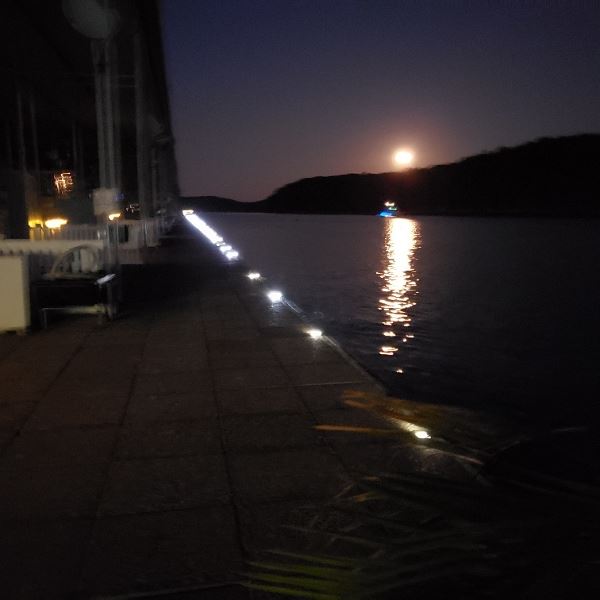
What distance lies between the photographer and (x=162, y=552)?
3148mm

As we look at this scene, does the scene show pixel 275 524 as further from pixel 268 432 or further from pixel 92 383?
pixel 92 383

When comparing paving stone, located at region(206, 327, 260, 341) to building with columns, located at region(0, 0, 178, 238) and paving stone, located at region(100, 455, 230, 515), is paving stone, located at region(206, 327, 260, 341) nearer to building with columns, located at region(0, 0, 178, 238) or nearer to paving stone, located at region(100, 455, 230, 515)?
paving stone, located at region(100, 455, 230, 515)

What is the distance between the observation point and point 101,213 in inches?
484

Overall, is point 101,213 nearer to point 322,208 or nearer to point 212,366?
point 212,366

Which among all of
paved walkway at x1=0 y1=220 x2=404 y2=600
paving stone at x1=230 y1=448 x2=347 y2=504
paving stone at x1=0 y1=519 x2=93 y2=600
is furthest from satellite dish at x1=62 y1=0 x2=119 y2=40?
paving stone at x1=0 y1=519 x2=93 y2=600

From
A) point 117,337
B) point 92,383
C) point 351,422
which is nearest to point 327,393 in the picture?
point 351,422

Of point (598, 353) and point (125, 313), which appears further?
point (598, 353)

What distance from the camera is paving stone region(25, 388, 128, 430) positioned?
4.97 meters

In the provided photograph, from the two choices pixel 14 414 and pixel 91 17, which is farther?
pixel 91 17

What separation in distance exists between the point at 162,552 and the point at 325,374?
11.0ft

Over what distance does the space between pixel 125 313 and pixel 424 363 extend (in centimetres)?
434

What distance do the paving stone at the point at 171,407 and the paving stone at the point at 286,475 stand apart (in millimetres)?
976

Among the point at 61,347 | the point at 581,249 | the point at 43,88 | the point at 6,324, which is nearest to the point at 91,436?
the point at 61,347

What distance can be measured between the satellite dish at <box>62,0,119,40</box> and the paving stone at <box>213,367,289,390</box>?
896 cm
